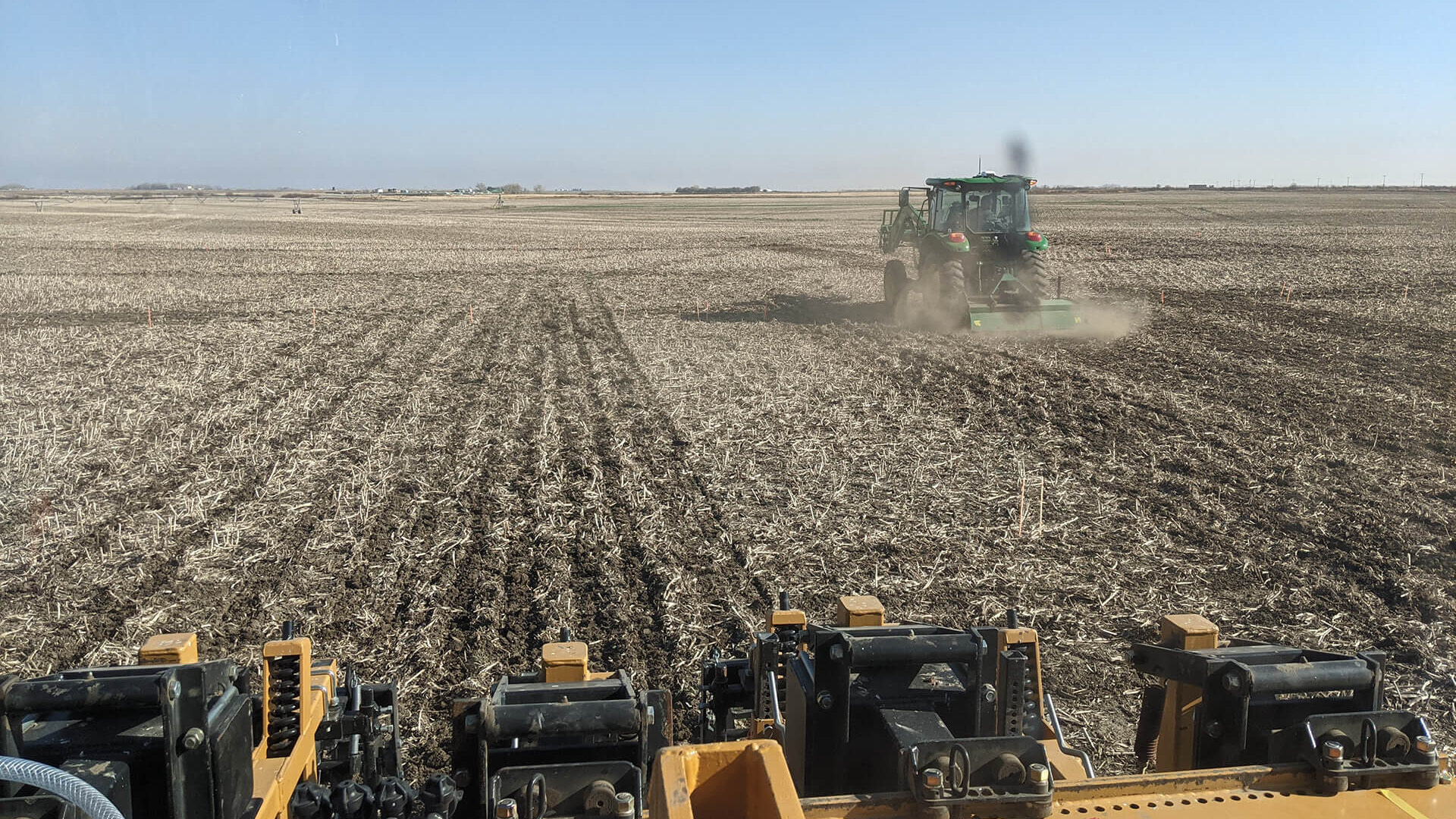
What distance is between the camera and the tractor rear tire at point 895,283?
56.1 ft

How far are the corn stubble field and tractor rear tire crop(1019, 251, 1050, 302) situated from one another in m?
1.06

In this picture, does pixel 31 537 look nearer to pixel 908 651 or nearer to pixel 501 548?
pixel 501 548

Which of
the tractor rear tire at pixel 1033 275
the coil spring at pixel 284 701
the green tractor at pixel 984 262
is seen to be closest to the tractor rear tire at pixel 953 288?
the green tractor at pixel 984 262

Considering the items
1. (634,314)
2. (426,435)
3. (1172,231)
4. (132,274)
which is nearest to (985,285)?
(634,314)

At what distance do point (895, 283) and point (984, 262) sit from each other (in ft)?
5.51

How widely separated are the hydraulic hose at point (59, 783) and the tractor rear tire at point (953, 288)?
14557mm

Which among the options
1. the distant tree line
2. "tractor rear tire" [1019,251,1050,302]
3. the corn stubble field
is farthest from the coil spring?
the distant tree line

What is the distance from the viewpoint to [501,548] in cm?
648

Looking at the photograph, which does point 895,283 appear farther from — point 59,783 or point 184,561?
point 59,783

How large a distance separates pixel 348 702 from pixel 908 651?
1.90 meters

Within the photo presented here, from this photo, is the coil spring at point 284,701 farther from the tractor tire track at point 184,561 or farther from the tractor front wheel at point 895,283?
the tractor front wheel at point 895,283

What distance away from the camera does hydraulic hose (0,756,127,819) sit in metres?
1.56

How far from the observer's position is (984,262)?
637 inches

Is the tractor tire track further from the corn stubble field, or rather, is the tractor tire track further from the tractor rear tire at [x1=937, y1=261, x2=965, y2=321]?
the tractor rear tire at [x1=937, y1=261, x2=965, y2=321]
